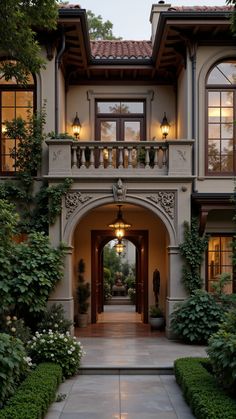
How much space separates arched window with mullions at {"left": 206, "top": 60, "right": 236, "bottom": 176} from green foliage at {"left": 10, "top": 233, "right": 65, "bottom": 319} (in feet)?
14.2

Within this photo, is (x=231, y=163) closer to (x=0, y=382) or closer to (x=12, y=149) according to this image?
(x=12, y=149)

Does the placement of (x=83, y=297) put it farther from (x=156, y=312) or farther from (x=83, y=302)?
(x=156, y=312)

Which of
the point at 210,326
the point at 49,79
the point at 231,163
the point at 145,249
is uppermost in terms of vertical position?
the point at 49,79

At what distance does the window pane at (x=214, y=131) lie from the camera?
12422 mm

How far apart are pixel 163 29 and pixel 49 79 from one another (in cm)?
284

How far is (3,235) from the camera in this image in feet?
24.1

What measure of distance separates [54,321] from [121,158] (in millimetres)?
3951

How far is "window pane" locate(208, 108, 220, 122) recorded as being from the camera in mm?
12405

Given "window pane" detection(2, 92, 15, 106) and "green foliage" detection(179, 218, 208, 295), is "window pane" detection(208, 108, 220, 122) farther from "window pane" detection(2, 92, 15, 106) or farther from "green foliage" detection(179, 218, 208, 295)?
"window pane" detection(2, 92, 15, 106)

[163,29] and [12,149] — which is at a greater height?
[163,29]

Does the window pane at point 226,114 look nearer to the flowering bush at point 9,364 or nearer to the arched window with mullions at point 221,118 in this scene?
the arched window with mullions at point 221,118

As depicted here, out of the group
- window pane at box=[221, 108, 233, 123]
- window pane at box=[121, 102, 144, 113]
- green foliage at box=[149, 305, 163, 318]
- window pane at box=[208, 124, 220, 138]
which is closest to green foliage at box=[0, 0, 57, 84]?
window pane at box=[208, 124, 220, 138]

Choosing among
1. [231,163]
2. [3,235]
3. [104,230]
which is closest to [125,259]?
[104,230]

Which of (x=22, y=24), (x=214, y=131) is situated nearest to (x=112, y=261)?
(x=214, y=131)
